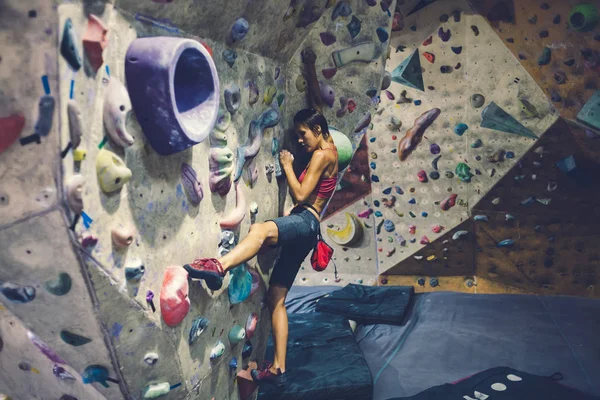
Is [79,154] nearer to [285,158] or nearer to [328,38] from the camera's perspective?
[285,158]

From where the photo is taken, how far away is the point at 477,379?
309cm

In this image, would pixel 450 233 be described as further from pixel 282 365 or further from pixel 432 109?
pixel 282 365

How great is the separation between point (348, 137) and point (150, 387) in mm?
1764

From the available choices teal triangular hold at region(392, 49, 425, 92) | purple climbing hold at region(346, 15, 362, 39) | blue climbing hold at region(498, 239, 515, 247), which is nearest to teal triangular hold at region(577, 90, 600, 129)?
blue climbing hold at region(498, 239, 515, 247)

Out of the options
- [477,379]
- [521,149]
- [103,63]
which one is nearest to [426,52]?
[521,149]

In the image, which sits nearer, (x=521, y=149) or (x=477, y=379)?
(x=477, y=379)

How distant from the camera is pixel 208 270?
1.84 meters

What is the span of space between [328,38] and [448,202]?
219cm

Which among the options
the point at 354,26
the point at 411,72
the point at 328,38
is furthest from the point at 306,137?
the point at 411,72

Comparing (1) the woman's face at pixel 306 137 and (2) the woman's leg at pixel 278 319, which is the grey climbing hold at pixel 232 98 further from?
(2) the woman's leg at pixel 278 319

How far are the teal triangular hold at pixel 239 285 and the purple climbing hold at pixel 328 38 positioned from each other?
4.10 ft

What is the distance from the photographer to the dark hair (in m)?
2.62

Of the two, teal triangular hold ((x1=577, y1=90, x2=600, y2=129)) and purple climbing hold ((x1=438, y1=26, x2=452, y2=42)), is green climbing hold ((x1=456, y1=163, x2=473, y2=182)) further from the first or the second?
purple climbing hold ((x1=438, y1=26, x2=452, y2=42))

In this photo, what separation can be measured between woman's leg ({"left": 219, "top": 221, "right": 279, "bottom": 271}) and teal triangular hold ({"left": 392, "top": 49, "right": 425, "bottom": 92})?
2296mm
